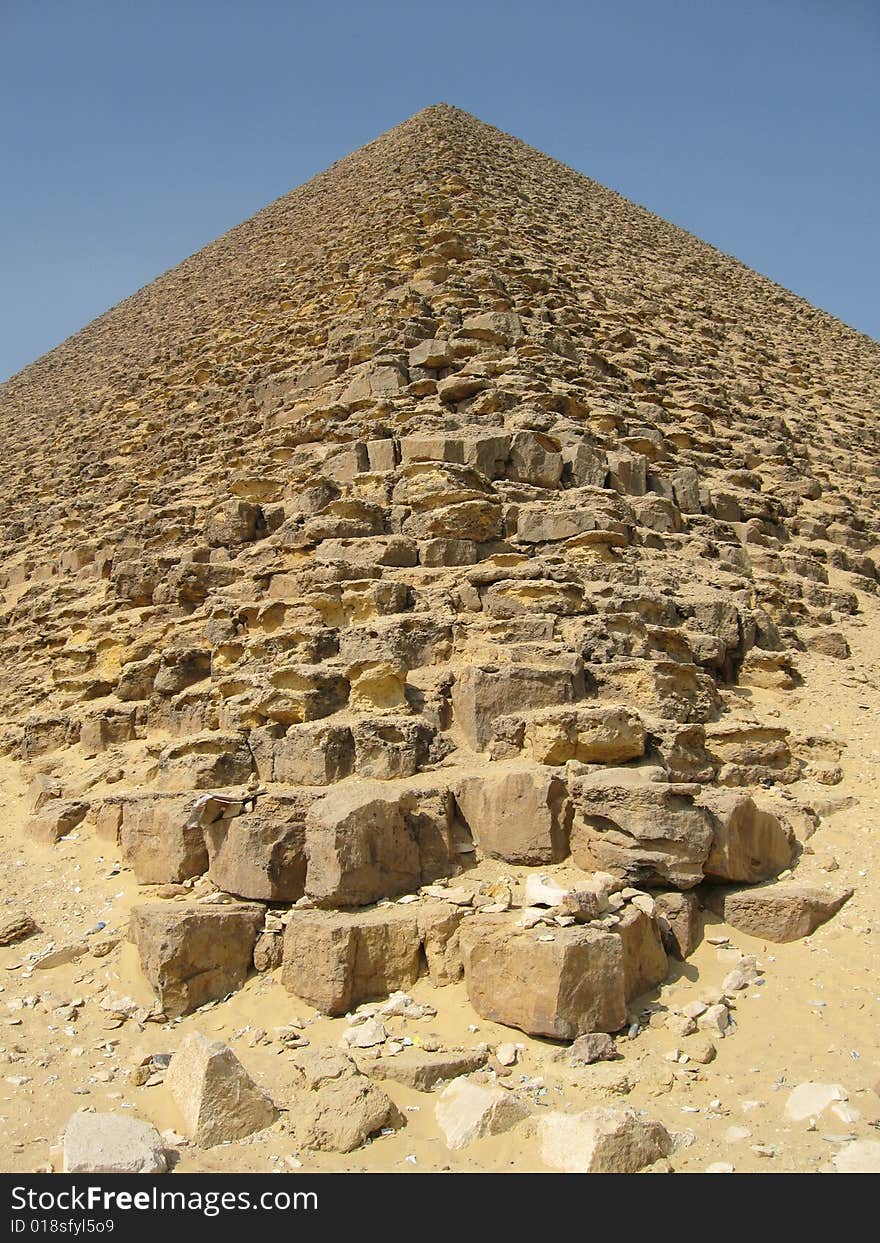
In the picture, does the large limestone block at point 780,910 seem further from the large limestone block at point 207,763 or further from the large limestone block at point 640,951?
the large limestone block at point 207,763

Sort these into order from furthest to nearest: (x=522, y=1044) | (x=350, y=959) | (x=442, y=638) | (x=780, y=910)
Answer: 1. (x=442, y=638)
2. (x=780, y=910)
3. (x=350, y=959)
4. (x=522, y=1044)

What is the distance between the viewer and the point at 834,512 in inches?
479

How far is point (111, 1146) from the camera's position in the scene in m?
3.50

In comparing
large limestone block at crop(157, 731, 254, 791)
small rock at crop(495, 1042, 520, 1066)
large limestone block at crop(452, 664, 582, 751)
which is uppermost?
large limestone block at crop(452, 664, 582, 751)

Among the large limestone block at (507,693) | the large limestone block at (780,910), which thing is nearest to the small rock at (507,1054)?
the large limestone block at (780,910)

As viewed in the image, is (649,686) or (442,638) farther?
(442,638)

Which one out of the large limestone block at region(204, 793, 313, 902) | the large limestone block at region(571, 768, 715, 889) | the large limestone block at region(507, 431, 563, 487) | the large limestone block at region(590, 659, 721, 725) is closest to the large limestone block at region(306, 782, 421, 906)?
the large limestone block at region(204, 793, 313, 902)

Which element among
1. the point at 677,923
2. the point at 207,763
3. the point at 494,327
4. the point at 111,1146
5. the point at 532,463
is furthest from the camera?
the point at 494,327

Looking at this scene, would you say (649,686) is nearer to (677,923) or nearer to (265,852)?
A: (677,923)

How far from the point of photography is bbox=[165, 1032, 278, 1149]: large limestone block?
148 inches

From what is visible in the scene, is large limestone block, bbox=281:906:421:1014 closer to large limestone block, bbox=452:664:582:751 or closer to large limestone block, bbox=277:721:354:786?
large limestone block, bbox=277:721:354:786

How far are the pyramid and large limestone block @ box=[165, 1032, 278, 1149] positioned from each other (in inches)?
31.1

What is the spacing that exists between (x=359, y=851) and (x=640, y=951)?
5.00 feet

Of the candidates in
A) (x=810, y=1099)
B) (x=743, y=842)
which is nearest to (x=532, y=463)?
(x=743, y=842)
